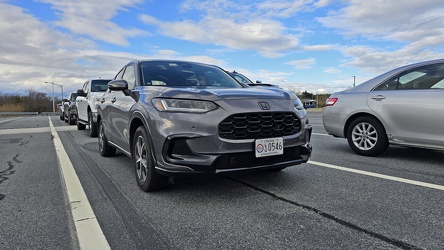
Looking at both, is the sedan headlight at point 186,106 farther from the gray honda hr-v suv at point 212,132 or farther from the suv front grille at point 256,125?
the suv front grille at point 256,125

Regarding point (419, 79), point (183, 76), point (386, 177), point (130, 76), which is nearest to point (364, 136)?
point (419, 79)

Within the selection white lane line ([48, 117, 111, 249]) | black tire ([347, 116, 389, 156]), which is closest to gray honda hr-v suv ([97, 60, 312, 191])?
white lane line ([48, 117, 111, 249])

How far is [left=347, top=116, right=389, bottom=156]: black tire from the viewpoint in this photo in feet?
18.2

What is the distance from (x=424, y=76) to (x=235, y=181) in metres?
3.46

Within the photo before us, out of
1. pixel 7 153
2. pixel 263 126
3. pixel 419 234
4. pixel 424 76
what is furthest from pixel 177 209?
pixel 7 153

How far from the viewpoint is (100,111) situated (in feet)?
20.5

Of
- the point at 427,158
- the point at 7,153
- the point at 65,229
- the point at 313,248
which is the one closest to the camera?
the point at 313,248

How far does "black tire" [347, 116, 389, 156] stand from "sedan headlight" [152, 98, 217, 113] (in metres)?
3.47

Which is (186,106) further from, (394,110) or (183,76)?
(394,110)

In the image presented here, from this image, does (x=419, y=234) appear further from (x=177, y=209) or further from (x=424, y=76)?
(x=424, y=76)

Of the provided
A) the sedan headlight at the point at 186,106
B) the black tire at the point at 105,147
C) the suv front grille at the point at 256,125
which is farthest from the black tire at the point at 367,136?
the black tire at the point at 105,147

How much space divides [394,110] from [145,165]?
397 centimetres

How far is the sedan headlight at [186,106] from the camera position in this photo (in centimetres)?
338

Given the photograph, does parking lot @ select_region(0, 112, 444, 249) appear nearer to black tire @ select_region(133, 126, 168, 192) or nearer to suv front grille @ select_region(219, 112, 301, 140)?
black tire @ select_region(133, 126, 168, 192)
